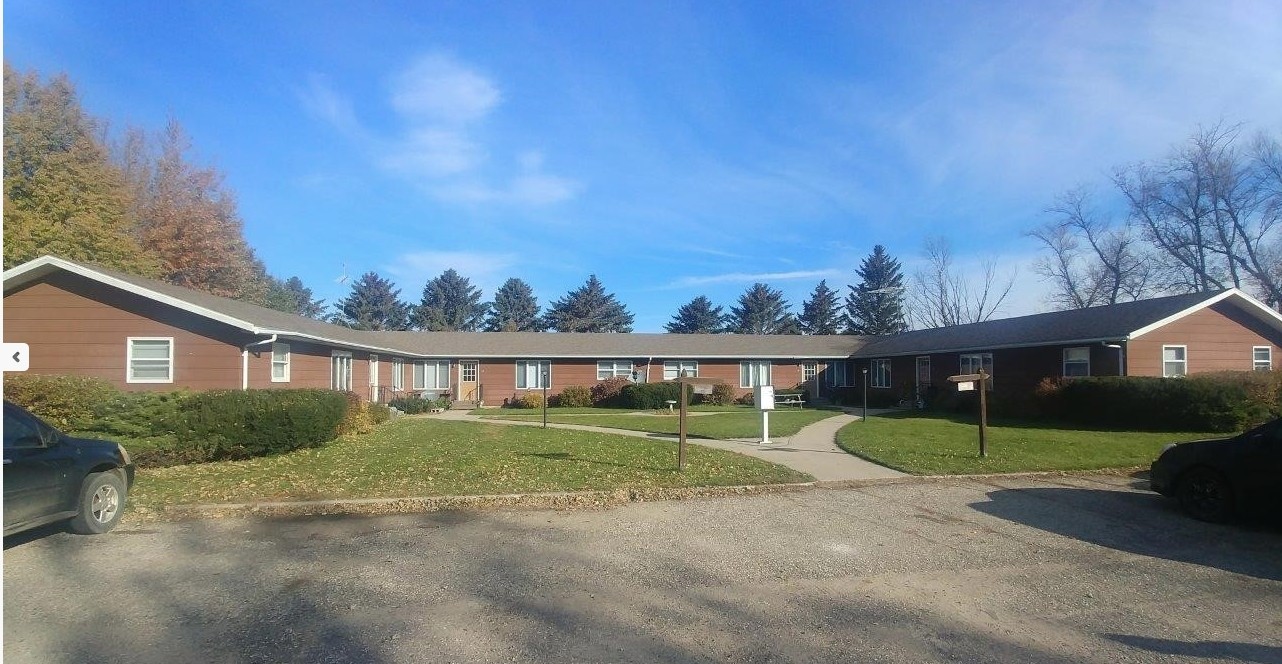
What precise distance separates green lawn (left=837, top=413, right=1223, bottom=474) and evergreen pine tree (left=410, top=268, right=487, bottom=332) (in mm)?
59715

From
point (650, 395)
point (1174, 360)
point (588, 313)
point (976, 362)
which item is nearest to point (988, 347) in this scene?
point (976, 362)

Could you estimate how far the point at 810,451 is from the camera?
50.5 feet

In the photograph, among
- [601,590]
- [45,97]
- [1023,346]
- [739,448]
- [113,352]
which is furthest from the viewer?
[45,97]

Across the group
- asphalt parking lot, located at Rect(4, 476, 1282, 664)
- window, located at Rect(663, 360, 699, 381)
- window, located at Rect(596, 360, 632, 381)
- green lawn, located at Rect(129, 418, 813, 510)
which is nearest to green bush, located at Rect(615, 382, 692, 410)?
window, located at Rect(596, 360, 632, 381)

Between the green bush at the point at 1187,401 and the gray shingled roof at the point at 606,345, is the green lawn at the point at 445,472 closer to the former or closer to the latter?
the green bush at the point at 1187,401

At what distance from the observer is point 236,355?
56.9ft

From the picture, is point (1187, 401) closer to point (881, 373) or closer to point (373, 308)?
point (881, 373)

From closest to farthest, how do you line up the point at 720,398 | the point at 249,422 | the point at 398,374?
1. the point at 249,422
2. the point at 398,374
3. the point at 720,398

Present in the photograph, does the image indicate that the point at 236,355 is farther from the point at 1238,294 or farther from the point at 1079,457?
the point at 1238,294

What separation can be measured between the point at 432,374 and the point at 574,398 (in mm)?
6795

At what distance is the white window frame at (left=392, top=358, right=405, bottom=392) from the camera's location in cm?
3039

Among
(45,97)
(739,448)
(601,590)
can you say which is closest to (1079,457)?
(739,448)

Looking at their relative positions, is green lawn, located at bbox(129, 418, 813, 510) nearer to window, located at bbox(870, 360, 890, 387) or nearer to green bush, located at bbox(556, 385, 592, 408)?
green bush, located at bbox(556, 385, 592, 408)

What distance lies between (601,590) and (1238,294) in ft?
83.6
